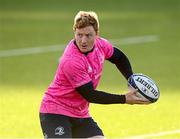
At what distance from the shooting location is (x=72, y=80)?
31.6ft

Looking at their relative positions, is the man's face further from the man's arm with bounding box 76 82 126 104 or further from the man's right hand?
the man's right hand

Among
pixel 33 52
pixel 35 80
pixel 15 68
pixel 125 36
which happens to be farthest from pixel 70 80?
pixel 125 36

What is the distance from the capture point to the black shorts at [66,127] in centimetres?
967

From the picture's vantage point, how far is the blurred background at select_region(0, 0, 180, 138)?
1323cm

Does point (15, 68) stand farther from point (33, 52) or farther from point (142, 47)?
point (142, 47)

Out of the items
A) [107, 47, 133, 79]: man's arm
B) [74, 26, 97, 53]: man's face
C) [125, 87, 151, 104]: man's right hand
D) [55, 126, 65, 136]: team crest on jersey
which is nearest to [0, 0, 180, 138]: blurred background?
[107, 47, 133, 79]: man's arm

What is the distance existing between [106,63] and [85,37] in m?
8.31

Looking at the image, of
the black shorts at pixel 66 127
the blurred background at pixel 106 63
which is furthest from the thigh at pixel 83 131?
the blurred background at pixel 106 63

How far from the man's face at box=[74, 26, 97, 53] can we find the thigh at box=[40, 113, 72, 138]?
0.93 meters

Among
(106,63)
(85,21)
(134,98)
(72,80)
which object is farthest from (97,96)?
(106,63)

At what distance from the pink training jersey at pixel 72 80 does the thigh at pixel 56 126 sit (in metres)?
0.07

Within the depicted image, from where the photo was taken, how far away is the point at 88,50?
977 centimetres

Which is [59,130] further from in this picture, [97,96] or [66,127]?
[97,96]

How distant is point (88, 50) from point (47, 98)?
2.76 ft
